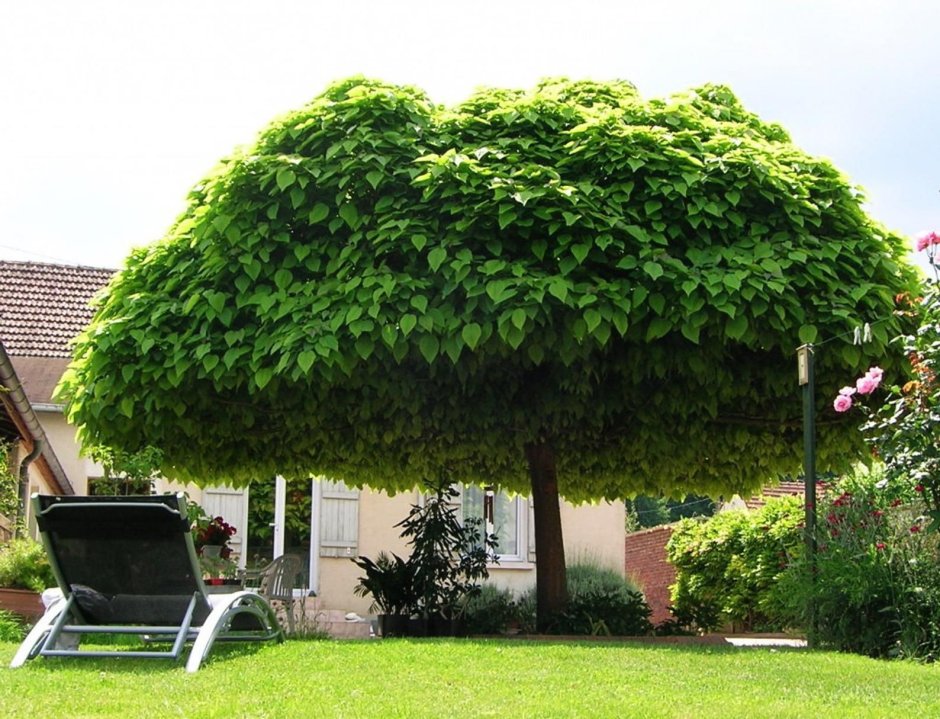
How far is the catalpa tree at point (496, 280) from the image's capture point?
10.0 metres

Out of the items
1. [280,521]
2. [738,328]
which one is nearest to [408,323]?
[738,328]

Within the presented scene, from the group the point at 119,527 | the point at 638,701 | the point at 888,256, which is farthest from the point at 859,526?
the point at 119,527

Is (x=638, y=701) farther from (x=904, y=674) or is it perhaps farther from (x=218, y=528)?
(x=218, y=528)

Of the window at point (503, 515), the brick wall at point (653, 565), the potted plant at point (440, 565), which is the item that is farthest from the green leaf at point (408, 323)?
the brick wall at point (653, 565)

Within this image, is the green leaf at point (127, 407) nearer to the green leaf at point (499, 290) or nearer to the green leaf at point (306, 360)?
the green leaf at point (306, 360)

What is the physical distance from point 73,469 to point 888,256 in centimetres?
1293

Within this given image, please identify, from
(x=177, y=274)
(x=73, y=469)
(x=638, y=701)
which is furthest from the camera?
(x=73, y=469)

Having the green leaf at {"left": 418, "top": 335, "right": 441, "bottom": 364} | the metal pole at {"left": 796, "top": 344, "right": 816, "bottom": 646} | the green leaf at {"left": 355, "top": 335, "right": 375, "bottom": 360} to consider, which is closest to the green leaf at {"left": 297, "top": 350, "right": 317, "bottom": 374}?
the green leaf at {"left": 355, "top": 335, "right": 375, "bottom": 360}

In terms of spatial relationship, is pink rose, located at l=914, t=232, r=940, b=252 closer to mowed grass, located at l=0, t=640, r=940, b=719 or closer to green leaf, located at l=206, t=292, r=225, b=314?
mowed grass, located at l=0, t=640, r=940, b=719

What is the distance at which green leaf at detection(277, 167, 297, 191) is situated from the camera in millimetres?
10516

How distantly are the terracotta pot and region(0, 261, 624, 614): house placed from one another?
7199 millimetres

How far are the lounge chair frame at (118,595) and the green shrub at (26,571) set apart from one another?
4107 mm

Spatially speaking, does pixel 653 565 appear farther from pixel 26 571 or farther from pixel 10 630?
pixel 10 630

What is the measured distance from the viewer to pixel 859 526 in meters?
8.87
